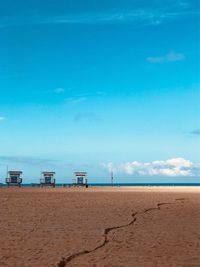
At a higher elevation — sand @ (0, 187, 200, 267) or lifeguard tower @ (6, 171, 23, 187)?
lifeguard tower @ (6, 171, 23, 187)

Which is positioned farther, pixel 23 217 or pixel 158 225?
pixel 23 217

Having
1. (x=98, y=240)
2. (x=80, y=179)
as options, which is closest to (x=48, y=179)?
(x=80, y=179)

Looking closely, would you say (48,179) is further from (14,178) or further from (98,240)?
(98,240)

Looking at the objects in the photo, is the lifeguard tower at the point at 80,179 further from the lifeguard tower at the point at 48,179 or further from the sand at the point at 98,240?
the sand at the point at 98,240

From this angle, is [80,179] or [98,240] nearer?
[98,240]

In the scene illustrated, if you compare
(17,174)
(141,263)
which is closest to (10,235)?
(141,263)

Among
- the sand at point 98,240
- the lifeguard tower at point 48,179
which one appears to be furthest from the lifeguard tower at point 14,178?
the sand at point 98,240

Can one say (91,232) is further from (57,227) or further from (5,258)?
(5,258)

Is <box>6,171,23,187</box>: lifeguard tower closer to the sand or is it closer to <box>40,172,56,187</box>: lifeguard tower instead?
<box>40,172,56,187</box>: lifeguard tower

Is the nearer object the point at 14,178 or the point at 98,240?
the point at 98,240

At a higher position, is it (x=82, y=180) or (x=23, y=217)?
(x=82, y=180)

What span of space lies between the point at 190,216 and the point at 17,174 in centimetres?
4509

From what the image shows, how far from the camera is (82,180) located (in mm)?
61812

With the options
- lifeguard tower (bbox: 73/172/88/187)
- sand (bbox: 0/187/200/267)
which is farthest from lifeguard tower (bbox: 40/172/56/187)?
sand (bbox: 0/187/200/267)
